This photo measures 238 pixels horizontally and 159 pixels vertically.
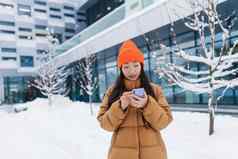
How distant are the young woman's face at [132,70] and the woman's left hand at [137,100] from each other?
0.29 metres

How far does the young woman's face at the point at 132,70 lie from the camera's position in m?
2.69

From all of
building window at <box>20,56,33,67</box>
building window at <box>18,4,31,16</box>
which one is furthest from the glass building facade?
building window at <box>18,4,31,16</box>

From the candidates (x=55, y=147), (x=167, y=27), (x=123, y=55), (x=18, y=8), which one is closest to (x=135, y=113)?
(x=123, y=55)

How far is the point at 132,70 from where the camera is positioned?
2691 millimetres

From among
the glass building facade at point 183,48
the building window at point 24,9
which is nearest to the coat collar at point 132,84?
the glass building facade at point 183,48

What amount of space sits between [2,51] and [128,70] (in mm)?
42785

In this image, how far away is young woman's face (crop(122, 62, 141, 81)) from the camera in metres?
2.69

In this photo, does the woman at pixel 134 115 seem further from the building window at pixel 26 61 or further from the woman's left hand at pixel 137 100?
the building window at pixel 26 61

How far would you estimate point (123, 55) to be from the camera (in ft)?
8.96

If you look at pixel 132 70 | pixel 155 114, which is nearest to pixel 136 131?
pixel 155 114

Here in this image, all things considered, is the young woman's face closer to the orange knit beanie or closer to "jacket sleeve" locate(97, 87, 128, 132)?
the orange knit beanie

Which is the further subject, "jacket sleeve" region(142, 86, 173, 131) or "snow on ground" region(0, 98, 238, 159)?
"snow on ground" region(0, 98, 238, 159)

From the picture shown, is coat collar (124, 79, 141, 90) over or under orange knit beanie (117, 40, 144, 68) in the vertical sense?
under

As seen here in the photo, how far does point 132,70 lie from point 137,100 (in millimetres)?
333
